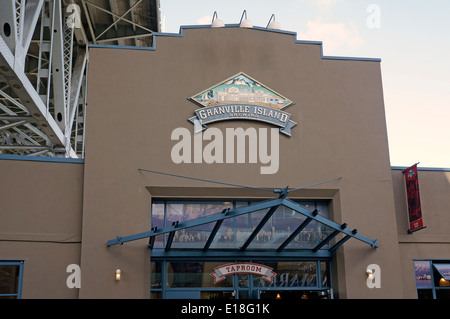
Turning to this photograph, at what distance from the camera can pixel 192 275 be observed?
16.0 meters

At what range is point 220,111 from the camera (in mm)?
16594

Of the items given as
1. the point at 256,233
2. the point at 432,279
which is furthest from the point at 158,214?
the point at 432,279

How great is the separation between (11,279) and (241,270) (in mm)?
6139

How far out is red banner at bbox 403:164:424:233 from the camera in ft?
53.9

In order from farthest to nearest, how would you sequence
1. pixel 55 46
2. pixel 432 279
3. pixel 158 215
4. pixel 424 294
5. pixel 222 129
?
pixel 55 46 < pixel 432 279 < pixel 424 294 < pixel 222 129 < pixel 158 215

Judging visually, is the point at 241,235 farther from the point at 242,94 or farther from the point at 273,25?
the point at 273,25

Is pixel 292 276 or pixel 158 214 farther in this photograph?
pixel 292 276

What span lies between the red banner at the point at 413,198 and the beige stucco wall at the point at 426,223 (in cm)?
22

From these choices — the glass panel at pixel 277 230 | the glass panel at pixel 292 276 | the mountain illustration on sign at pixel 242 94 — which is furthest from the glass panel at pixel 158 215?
the mountain illustration on sign at pixel 242 94

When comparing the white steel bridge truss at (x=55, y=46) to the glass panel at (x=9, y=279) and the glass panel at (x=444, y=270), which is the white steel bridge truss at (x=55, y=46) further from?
the glass panel at (x=444, y=270)

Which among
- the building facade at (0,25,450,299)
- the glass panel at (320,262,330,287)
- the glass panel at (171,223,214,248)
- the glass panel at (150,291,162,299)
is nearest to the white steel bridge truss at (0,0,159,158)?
the building facade at (0,25,450,299)
